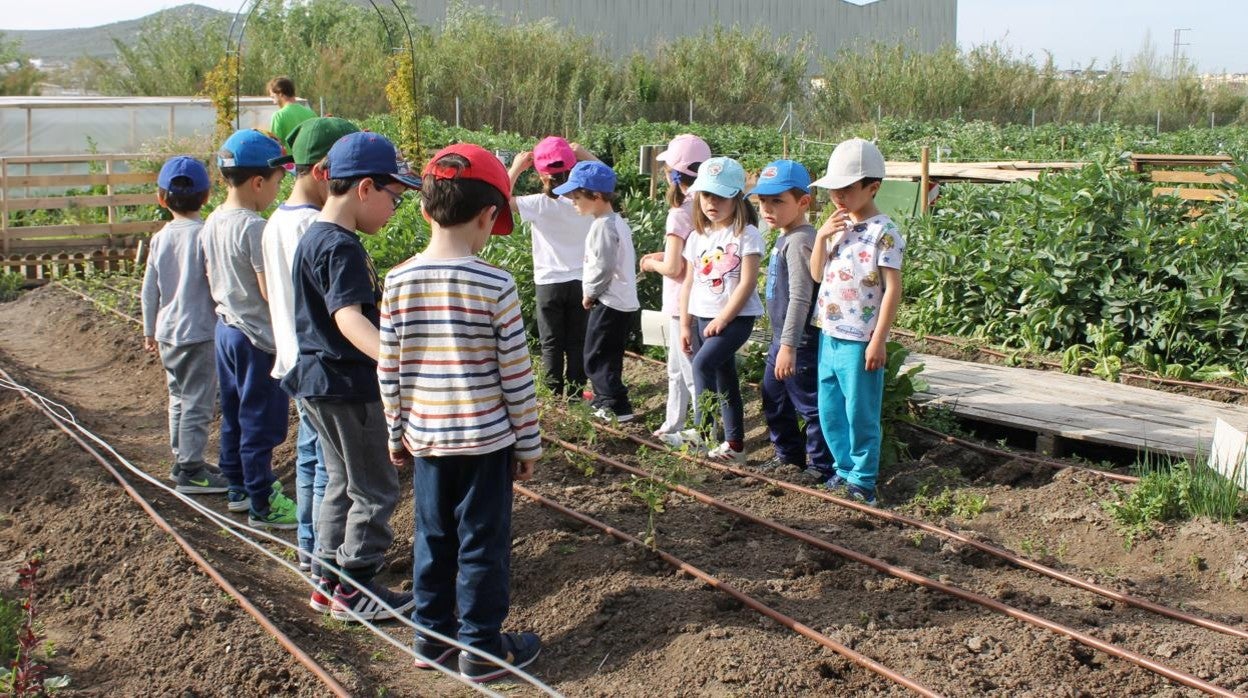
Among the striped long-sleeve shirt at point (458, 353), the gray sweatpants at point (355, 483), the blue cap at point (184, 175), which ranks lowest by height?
the gray sweatpants at point (355, 483)

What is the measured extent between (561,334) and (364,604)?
3.30m

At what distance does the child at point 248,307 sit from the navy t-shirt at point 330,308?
3.89 feet

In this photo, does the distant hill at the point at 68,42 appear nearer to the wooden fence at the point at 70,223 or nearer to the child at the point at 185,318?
the wooden fence at the point at 70,223

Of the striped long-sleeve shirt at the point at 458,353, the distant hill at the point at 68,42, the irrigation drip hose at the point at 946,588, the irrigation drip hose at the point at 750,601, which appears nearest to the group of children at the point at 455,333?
the striped long-sleeve shirt at the point at 458,353

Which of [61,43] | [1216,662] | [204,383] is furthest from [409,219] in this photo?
[61,43]

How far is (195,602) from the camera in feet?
14.7

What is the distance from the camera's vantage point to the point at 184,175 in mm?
6086

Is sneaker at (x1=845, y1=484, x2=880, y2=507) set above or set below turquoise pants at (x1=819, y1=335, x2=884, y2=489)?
below

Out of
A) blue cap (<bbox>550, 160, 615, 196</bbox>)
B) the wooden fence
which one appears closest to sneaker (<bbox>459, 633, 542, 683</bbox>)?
blue cap (<bbox>550, 160, 615, 196</bbox>)

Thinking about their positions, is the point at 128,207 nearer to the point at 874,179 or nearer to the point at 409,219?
the point at 409,219

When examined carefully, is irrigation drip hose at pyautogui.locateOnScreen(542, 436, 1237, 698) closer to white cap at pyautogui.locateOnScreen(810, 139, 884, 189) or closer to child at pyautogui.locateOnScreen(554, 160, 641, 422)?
child at pyautogui.locateOnScreen(554, 160, 641, 422)

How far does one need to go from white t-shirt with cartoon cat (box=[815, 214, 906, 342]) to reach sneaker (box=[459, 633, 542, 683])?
2261 millimetres

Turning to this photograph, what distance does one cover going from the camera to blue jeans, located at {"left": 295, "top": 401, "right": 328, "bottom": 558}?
4609 mm

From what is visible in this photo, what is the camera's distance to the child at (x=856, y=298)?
549cm
